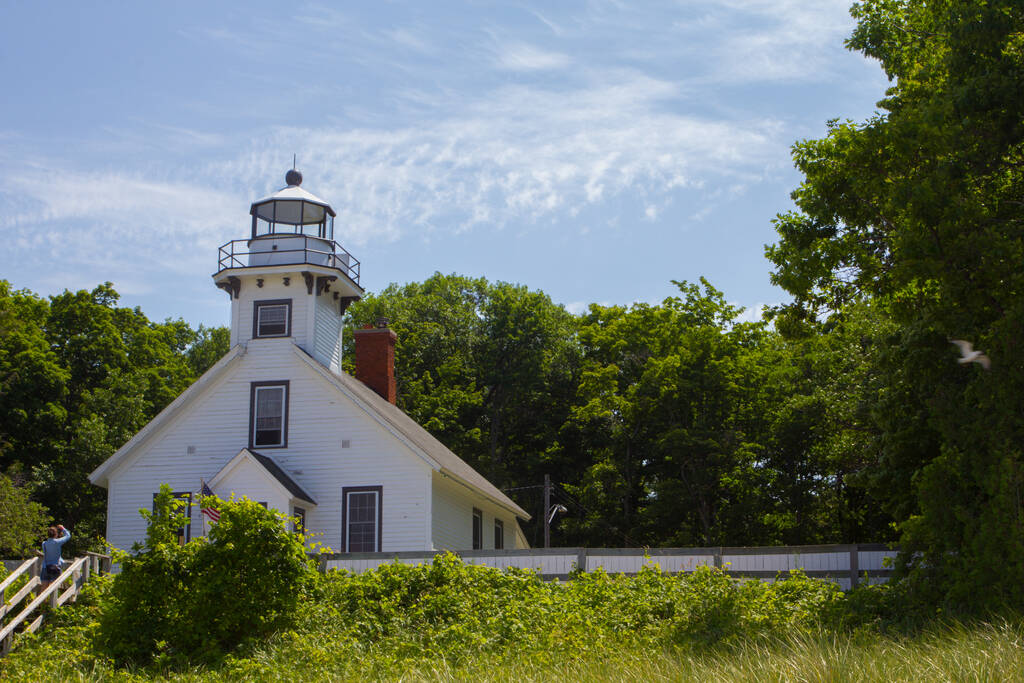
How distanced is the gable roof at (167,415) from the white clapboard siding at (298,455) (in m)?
0.17

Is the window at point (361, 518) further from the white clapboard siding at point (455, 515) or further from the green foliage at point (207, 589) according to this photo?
the green foliage at point (207, 589)

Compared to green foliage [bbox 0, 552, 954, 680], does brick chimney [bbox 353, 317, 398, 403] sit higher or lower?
higher

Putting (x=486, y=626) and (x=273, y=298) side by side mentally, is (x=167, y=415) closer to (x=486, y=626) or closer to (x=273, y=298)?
(x=273, y=298)

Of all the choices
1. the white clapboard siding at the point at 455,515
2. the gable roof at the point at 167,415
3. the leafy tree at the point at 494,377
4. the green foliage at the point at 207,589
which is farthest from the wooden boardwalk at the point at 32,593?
the leafy tree at the point at 494,377

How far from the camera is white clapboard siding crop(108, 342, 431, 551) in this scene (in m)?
27.2

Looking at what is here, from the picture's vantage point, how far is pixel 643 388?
44.0 meters

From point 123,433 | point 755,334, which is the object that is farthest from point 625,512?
point 123,433

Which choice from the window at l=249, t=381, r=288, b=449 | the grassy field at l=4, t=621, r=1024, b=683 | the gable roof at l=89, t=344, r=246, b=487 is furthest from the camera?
the window at l=249, t=381, r=288, b=449

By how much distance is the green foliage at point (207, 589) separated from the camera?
1605cm

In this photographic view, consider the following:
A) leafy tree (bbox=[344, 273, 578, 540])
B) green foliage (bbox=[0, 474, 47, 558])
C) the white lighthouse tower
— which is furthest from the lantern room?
leafy tree (bbox=[344, 273, 578, 540])

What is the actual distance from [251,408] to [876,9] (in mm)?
18210

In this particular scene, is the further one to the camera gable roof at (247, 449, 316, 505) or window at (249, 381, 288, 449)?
window at (249, 381, 288, 449)

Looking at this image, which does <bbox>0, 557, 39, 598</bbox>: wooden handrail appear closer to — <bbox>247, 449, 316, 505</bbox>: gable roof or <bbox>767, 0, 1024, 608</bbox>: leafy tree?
<bbox>247, 449, 316, 505</bbox>: gable roof

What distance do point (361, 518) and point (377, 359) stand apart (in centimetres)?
826
